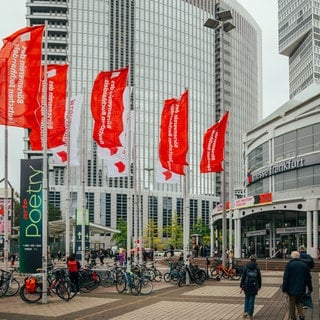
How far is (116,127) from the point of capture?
78.1 ft

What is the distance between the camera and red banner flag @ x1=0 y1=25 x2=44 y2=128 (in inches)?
757

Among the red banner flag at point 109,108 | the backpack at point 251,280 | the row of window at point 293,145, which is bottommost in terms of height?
the backpack at point 251,280

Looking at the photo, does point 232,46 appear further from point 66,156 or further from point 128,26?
point 66,156

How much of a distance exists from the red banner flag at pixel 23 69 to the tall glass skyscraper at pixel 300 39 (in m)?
141

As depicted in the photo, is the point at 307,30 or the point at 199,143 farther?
the point at 307,30

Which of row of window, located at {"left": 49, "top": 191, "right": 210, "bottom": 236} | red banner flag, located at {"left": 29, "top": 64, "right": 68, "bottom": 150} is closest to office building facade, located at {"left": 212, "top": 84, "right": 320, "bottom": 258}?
red banner flag, located at {"left": 29, "top": 64, "right": 68, "bottom": 150}

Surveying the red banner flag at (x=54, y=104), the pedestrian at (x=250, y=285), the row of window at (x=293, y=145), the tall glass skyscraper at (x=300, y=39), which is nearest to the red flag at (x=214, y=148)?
the red banner flag at (x=54, y=104)

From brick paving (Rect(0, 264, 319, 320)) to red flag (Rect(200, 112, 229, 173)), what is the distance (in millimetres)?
6890

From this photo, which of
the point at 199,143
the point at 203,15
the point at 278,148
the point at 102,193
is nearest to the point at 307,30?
the point at 203,15

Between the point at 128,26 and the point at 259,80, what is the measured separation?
57.9 m

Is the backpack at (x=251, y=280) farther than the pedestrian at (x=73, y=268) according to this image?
No

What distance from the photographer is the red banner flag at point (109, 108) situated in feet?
77.9

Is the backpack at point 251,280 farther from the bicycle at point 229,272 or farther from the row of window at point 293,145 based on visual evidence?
the row of window at point 293,145

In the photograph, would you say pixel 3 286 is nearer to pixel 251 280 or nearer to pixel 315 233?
pixel 251 280
